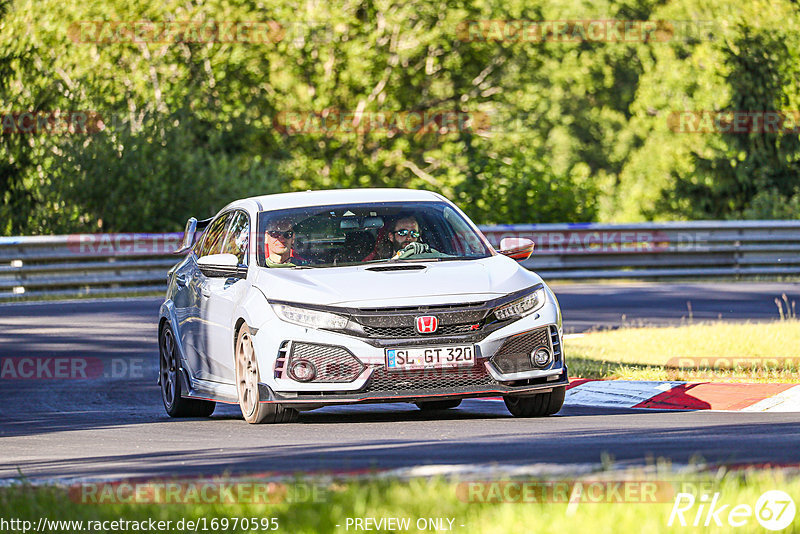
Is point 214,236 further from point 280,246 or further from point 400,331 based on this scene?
point 400,331

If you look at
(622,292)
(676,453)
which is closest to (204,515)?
(676,453)

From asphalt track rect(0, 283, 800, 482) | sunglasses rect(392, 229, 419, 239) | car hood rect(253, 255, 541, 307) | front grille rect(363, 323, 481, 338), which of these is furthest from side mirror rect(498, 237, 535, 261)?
front grille rect(363, 323, 481, 338)

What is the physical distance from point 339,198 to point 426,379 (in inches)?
83.2

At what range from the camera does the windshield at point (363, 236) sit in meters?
10.8

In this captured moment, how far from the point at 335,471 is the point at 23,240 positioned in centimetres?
1759

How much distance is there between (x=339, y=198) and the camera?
11406 mm

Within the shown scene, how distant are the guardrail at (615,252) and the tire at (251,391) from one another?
48.3ft

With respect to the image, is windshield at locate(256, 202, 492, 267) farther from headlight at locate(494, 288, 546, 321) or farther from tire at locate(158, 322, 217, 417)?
tire at locate(158, 322, 217, 417)

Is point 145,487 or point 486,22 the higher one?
point 486,22

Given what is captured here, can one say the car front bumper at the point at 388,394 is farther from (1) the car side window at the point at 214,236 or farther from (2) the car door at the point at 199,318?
(1) the car side window at the point at 214,236

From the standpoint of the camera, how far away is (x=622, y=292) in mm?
23984

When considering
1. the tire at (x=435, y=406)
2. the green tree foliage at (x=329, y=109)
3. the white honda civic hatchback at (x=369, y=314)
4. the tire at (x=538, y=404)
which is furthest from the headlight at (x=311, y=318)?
the green tree foliage at (x=329, y=109)

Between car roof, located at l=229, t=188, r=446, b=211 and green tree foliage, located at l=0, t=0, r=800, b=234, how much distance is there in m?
19.4

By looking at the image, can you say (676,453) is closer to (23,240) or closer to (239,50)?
(23,240)
